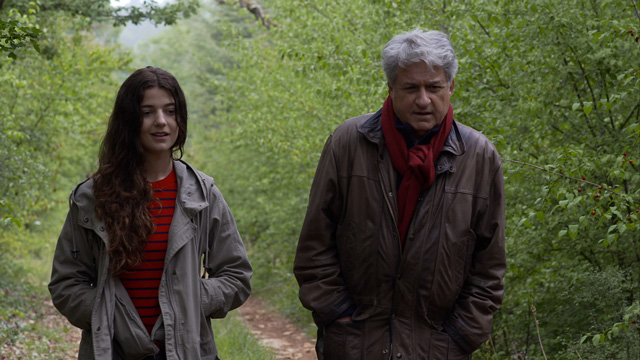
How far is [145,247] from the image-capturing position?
336cm

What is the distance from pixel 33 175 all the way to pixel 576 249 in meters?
7.71

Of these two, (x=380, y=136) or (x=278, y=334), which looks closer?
(x=380, y=136)

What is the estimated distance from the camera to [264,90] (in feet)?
49.5

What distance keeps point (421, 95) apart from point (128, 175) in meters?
1.35

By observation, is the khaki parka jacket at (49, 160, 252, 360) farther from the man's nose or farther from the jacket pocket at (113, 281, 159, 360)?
the man's nose

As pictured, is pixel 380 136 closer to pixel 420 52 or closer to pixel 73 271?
pixel 420 52

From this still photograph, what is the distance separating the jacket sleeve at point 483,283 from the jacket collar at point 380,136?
21cm

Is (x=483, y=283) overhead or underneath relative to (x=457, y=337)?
overhead

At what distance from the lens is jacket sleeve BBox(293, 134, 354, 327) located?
11.1 feet

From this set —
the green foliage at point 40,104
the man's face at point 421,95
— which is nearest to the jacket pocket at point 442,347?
the man's face at point 421,95

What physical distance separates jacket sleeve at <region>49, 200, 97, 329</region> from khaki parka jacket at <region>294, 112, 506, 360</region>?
3.08ft

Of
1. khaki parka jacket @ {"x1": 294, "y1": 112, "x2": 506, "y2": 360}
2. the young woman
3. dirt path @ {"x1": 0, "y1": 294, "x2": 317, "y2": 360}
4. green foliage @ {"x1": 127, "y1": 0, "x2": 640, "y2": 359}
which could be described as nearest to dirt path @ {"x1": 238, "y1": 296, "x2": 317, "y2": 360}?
dirt path @ {"x1": 0, "y1": 294, "x2": 317, "y2": 360}

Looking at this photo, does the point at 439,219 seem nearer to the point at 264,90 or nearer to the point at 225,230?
the point at 225,230

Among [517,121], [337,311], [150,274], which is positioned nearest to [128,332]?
[150,274]
